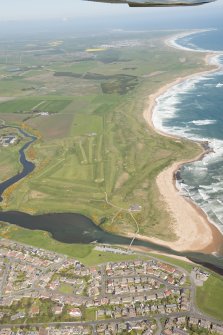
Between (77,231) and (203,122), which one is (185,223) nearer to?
(77,231)

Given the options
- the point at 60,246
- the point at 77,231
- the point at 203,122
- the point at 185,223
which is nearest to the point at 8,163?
the point at 77,231

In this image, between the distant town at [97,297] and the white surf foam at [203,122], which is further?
the white surf foam at [203,122]

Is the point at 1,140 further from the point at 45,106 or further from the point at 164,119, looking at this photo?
the point at 164,119

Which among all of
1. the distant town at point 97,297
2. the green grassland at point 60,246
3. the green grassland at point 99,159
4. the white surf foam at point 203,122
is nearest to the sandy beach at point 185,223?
the green grassland at point 99,159

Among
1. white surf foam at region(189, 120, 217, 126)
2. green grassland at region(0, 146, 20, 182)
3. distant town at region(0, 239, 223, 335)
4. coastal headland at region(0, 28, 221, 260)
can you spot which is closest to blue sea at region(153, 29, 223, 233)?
white surf foam at region(189, 120, 217, 126)

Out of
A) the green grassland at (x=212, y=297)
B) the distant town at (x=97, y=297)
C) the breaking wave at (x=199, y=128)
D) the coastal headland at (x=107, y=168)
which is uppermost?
the breaking wave at (x=199, y=128)

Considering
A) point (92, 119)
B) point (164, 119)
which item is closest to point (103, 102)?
point (92, 119)

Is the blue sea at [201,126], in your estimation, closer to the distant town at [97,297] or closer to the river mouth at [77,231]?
the river mouth at [77,231]
